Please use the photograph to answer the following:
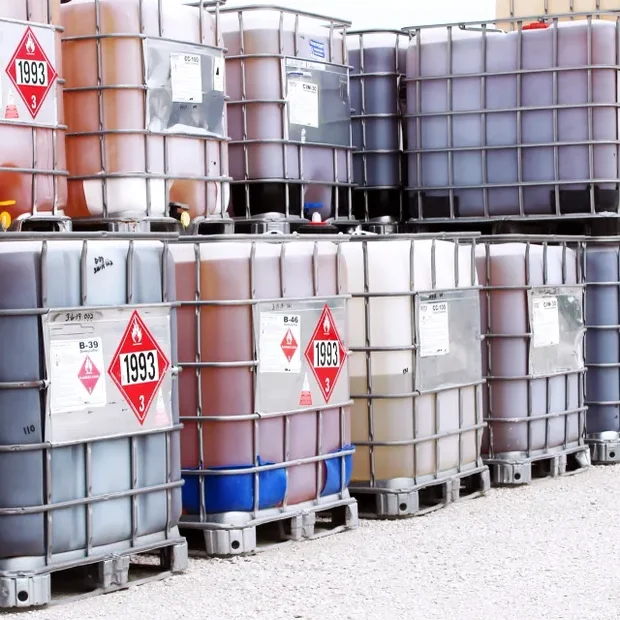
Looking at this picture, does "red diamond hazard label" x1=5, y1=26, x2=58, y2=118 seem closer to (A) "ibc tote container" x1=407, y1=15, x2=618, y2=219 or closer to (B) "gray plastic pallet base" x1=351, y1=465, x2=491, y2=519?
(B) "gray plastic pallet base" x1=351, y1=465, x2=491, y2=519

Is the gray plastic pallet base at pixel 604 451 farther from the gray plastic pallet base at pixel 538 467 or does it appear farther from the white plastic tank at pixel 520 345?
the white plastic tank at pixel 520 345

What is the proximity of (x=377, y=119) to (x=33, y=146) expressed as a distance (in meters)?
3.87

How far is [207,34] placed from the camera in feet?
24.8

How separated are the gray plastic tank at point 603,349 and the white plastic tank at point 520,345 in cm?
78

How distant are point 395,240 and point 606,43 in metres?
2.81

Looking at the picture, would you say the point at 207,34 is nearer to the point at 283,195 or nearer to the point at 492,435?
the point at 283,195

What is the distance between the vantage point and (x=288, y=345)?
6.83m

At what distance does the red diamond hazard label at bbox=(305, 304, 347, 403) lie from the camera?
22.9 feet

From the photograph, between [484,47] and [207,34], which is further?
[484,47]

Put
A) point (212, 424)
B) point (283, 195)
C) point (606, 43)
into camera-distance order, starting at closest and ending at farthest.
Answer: point (212, 424)
point (283, 195)
point (606, 43)

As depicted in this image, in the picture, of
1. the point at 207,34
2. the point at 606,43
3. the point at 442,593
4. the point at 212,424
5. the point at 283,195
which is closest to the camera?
the point at 442,593

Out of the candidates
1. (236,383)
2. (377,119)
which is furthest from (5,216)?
(377,119)

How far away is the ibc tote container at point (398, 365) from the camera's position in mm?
7645

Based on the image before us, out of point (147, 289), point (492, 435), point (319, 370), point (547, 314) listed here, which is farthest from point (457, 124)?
point (147, 289)
